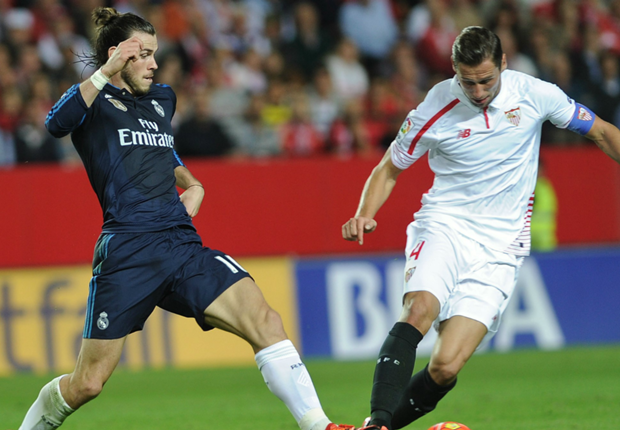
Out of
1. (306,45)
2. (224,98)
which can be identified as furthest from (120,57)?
(306,45)

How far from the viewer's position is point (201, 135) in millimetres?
11219

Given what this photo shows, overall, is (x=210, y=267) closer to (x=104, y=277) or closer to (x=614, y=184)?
(x=104, y=277)

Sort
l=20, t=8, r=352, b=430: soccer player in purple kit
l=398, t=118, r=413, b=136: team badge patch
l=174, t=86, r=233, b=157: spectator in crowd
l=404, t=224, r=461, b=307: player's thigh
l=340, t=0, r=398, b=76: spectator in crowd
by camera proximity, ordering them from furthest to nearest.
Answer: l=340, t=0, r=398, b=76: spectator in crowd, l=174, t=86, r=233, b=157: spectator in crowd, l=398, t=118, r=413, b=136: team badge patch, l=404, t=224, r=461, b=307: player's thigh, l=20, t=8, r=352, b=430: soccer player in purple kit

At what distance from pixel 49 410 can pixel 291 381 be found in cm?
127

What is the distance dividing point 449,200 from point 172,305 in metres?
1.63

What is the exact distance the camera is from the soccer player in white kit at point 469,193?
16.0 feet

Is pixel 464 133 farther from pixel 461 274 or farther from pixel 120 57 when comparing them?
pixel 120 57

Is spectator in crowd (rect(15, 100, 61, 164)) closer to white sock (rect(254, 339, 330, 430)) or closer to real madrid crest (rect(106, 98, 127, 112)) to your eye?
real madrid crest (rect(106, 98, 127, 112))

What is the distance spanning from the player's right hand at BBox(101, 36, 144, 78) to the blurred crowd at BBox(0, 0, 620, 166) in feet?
21.5

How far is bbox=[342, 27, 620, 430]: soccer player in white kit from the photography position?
4863 millimetres

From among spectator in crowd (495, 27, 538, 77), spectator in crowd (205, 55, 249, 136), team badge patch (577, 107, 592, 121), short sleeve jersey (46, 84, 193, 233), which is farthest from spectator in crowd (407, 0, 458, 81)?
short sleeve jersey (46, 84, 193, 233)

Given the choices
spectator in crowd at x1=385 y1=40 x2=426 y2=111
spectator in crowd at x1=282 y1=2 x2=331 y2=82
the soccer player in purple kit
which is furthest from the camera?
spectator in crowd at x1=282 y1=2 x2=331 y2=82

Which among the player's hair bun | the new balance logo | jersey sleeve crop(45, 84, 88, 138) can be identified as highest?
the player's hair bun

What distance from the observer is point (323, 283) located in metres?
10.3
